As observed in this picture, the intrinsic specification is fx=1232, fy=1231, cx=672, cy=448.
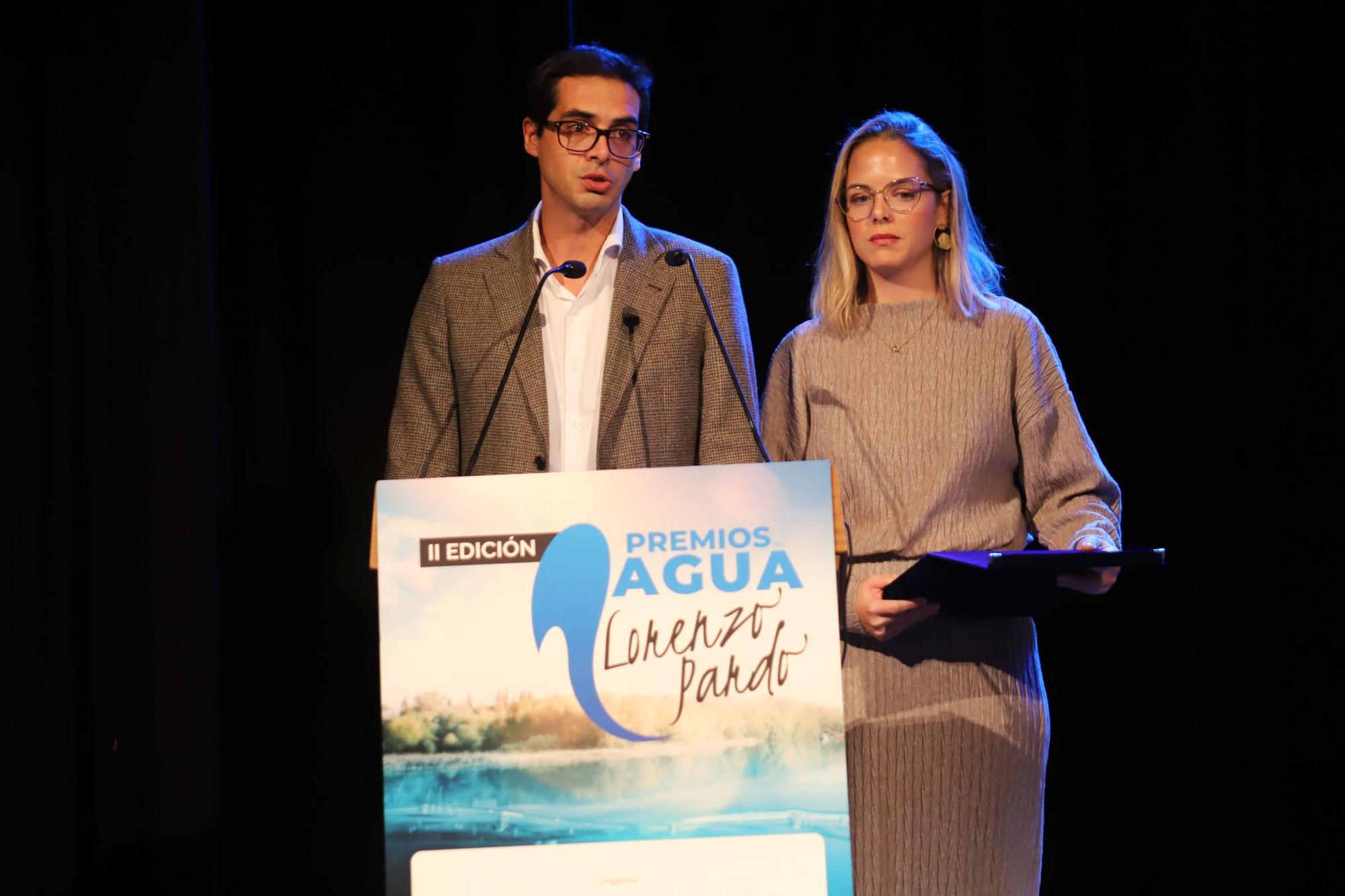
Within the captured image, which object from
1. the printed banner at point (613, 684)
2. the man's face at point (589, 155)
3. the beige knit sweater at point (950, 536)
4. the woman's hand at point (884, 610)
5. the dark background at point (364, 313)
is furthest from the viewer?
the dark background at point (364, 313)

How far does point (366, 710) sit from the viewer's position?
2.96 metres

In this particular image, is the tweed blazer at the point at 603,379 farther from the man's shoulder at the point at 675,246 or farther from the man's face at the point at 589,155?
the man's face at the point at 589,155

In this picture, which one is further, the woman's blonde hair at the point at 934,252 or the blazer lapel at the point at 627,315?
the woman's blonde hair at the point at 934,252

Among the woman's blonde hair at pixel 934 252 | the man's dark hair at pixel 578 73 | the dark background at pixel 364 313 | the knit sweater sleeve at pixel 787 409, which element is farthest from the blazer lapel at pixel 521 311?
the dark background at pixel 364 313

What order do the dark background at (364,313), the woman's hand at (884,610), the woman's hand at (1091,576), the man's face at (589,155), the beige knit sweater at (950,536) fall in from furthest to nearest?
1. the dark background at (364,313)
2. the man's face at (589,155)
3. the beige knit sweater at (950,536)
4. the woman's hand at (884,610)
5. the woman's hand at (1091,576)

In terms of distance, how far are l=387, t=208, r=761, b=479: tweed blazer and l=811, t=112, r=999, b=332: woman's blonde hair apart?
22cm

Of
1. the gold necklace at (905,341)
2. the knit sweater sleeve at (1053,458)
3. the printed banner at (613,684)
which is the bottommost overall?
the printed banner at (613,684)

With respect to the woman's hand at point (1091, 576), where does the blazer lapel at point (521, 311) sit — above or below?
above

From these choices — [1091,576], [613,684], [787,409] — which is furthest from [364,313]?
[1091,576]

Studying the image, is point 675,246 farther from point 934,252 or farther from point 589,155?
point 934,252

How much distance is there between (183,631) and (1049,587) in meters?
1.95

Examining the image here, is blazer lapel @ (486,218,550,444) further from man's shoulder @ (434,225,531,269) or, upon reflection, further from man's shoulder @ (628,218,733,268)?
man's shoulder @ (628,218,733,268)

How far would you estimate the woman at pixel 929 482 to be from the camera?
2.12 m

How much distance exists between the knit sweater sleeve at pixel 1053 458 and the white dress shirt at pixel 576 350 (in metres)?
0.76
